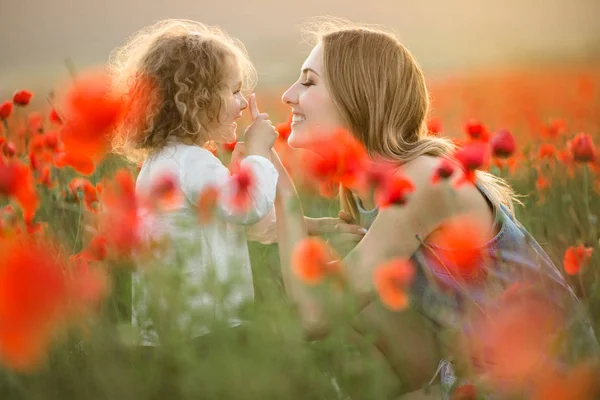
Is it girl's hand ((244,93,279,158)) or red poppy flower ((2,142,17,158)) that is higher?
girl's hand ((244,93,279,158))

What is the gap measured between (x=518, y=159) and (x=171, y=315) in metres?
1.71

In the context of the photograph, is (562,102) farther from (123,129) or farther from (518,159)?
(123,129)

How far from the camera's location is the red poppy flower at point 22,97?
195 centimetres

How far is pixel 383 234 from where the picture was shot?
1.39m

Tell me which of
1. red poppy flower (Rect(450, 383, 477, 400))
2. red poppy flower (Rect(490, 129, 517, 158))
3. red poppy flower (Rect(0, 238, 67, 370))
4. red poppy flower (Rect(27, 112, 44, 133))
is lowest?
red poppy flower (Rect(27, 112, 44, 133))

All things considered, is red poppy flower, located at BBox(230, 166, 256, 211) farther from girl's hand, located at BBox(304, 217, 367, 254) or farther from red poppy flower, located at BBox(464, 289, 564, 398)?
red poppy flower, located at BBox(464, 289, 564, 398)

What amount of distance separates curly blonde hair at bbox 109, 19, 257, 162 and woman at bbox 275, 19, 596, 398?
14cm

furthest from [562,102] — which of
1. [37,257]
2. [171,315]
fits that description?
[37,257]

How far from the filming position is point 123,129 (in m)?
1.66

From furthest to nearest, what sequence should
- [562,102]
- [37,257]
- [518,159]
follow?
[562,102]
[518,159]
[37,257]

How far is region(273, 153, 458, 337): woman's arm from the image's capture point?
1357mm

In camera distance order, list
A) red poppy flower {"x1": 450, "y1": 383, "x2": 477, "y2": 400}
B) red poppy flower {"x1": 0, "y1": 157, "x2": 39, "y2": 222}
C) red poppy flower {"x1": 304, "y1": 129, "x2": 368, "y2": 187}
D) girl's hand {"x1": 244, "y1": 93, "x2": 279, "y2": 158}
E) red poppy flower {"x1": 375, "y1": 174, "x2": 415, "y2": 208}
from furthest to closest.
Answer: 1. girl's hand {"x1": 244, "y1": 93, "x2": 279, "y2": 158}
2. red poppy flower {"x1": 304, "y1": 129, "x2": 368, "y2": 187}
3. red poppy flower {"x1": 0, "y1": 157, "x2": 39, "y2": 222}
4. red poppy flower {"x1": 375, "y1": 174, "x2": 415, "y2": 208}
5. red poppy flower {"x1": 450, "y1": 383, "x2": 477, "y2": 400}

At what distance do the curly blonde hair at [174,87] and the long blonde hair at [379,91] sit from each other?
208 mm

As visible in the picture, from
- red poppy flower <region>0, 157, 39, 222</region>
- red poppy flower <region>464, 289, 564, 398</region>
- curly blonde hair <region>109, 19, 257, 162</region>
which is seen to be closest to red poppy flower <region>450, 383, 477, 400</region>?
red poppy flower <region>464, 289, 564, 398</region>
